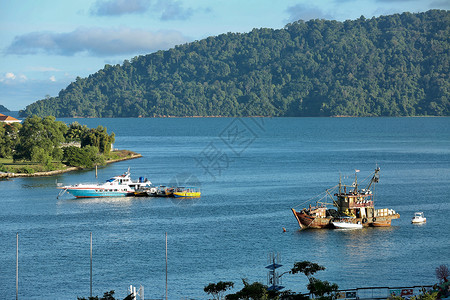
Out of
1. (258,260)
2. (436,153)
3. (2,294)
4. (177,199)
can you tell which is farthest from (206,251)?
(436,153)

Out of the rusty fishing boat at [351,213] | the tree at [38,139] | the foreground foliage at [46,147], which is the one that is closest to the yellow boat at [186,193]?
the rusty fishing boat at [351,213]

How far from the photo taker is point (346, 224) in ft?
263

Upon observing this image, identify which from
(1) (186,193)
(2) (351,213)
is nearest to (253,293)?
(2) (351,213)

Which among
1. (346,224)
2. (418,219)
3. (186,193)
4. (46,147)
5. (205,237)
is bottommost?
(205,237)

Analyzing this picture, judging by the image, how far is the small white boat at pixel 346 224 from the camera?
80.1 metres

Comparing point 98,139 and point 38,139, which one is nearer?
point 38,139

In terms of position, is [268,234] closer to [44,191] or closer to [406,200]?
[406,200]

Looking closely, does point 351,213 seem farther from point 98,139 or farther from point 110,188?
point 98,139

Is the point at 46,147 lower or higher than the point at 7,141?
lower

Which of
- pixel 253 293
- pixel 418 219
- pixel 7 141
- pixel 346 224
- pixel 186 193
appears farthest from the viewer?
pixel 7 141

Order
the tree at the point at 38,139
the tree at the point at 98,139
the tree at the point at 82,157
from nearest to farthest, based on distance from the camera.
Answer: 1. the tree at the point at 38,139
2. the tree at the point at 82,157
3. the tree at the point at 98,139

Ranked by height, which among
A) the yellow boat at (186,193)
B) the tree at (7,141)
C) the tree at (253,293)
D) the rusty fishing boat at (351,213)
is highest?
the tree at (7,141)

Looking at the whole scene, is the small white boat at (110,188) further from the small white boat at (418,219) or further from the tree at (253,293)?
the tree at (253,293)

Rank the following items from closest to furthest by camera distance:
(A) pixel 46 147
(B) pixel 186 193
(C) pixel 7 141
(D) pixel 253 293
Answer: (D) pixel 253 293
(B) pixel 186 193
(A) pixel 46 147
(C) pixel 7 141
